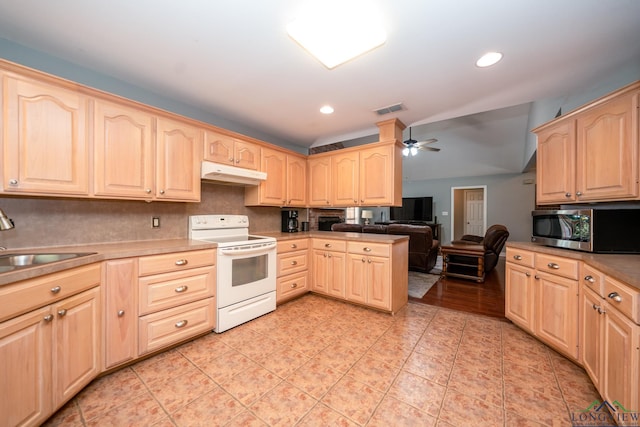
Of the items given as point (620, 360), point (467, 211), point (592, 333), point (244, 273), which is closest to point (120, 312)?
point (244, 273)

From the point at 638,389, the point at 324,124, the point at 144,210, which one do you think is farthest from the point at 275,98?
the point at 638,389

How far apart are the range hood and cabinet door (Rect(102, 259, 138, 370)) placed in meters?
1.09

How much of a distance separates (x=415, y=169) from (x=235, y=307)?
728 cm

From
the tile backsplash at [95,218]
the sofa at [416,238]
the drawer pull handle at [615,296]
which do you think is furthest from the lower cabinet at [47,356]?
the sofa at [416,238]

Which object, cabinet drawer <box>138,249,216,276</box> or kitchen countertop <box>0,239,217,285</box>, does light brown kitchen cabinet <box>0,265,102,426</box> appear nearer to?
kitchen countertop <box>0,239,217,285</box>

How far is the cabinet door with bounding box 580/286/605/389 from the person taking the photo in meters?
1.48

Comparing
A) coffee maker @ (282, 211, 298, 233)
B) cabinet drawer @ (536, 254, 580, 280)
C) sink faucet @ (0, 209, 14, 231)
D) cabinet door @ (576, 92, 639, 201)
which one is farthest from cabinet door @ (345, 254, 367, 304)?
sink faucet @ (0, 209, 14, 231)

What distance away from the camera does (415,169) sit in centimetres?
788

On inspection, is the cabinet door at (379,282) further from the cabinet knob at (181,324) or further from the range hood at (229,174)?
the cabinet knob at (181,324)

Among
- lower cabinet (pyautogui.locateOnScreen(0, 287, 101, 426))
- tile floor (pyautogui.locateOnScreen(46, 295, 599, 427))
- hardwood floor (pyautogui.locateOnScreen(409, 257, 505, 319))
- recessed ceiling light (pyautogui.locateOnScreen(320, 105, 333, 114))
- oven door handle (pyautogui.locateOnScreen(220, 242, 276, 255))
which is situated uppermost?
recessed ceiling light (pyautogui.locateOnScreen(320, 105, 333, 114))

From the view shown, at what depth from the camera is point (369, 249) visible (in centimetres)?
279

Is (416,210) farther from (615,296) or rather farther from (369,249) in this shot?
(615,296)

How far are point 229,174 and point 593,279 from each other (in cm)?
314

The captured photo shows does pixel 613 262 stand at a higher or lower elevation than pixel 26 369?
higher
